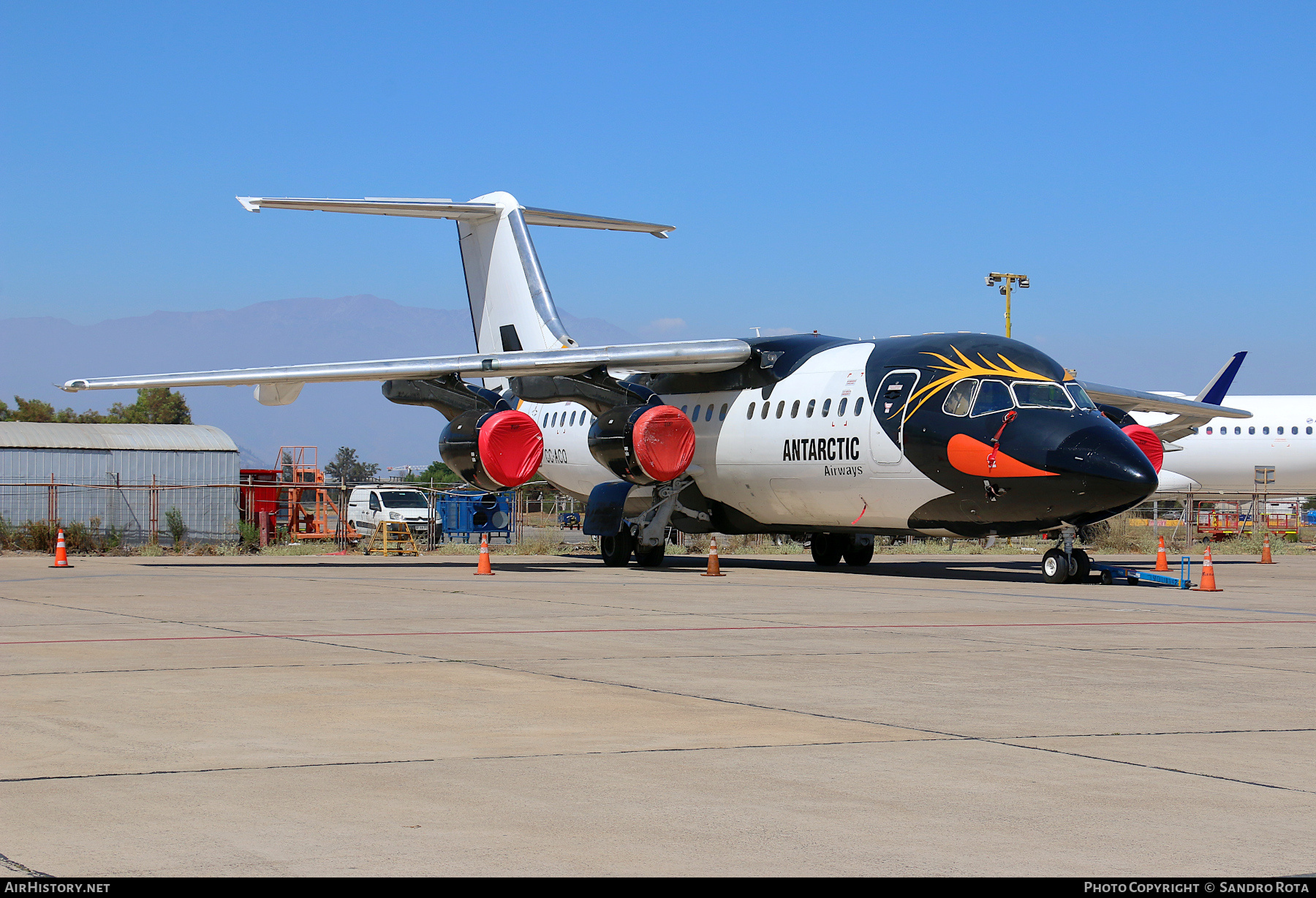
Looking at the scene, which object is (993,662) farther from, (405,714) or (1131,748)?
(405,714)

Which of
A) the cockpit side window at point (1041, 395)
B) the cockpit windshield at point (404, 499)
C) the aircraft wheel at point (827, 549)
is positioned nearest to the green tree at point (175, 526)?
the cockpit windshield at point (404, 499)

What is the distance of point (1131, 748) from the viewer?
7.08 metres

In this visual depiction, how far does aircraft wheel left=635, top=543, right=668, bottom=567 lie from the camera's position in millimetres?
25750

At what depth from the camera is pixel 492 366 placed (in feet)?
78.6

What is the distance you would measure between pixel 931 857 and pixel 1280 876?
111cm

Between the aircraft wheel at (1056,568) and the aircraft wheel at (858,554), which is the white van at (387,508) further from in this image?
the aircraft wheel at (1056,568)

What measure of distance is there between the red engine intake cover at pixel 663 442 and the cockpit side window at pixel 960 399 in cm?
476

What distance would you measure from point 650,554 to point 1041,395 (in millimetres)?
8614

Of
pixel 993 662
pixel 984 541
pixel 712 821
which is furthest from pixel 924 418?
pixel 984 541

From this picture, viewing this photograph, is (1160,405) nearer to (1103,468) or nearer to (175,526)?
(1103,468)

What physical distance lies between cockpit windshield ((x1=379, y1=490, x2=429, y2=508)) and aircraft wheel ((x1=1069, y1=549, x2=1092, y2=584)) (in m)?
26.2

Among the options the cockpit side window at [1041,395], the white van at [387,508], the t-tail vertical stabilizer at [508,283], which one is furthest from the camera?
the white van at [387,508]

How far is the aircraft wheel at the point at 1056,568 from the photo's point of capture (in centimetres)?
2041

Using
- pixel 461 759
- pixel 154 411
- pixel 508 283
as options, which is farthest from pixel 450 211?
pixel 154 411
